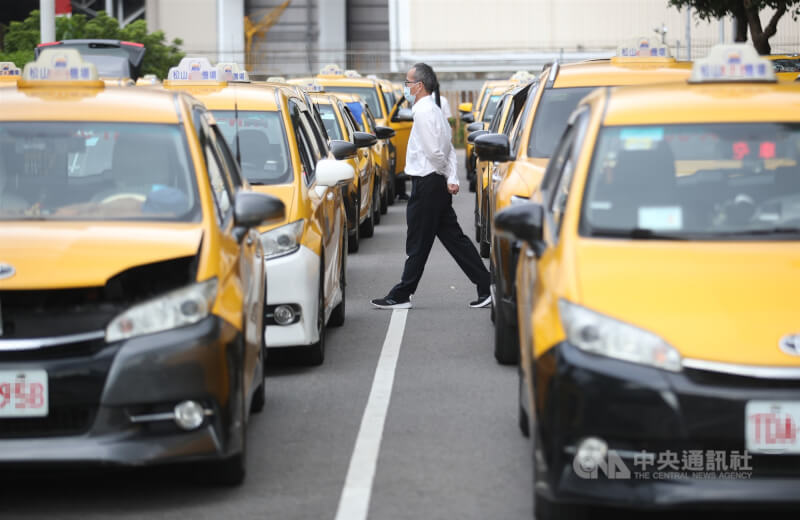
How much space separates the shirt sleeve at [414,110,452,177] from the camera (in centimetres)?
1198

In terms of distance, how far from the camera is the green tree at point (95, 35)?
35469 millimetres

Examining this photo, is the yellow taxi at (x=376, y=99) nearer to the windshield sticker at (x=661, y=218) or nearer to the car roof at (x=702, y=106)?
the car roof at (x=702, y=106)

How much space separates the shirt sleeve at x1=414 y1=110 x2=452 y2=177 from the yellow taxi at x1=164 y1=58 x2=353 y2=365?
0.76 m

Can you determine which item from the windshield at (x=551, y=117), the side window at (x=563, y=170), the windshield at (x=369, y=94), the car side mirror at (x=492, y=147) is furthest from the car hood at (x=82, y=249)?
the windshield at (x=369, y=94)

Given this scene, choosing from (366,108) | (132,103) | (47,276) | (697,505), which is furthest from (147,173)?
(366,108)

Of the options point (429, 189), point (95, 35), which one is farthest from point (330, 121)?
point (95, 35)

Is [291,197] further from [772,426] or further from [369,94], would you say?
[369,94]

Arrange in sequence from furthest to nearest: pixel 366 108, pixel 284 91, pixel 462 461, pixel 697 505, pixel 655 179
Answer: pixel 366 108, pixel 284 91, pixel 462 461, pixel 655 179, pixel 697 505

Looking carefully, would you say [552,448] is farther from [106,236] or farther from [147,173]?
[147,173]

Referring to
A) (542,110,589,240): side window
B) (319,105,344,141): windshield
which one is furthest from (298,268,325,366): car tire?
(319,105,344,141): windshield

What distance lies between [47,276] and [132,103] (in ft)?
5.26

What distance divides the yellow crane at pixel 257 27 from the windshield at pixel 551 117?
48.7 meters

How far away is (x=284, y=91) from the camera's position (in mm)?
11211

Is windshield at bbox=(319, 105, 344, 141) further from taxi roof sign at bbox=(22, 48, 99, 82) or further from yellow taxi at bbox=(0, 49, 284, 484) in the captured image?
yellow taxi at bbox=(0, 49, 284, 484)
